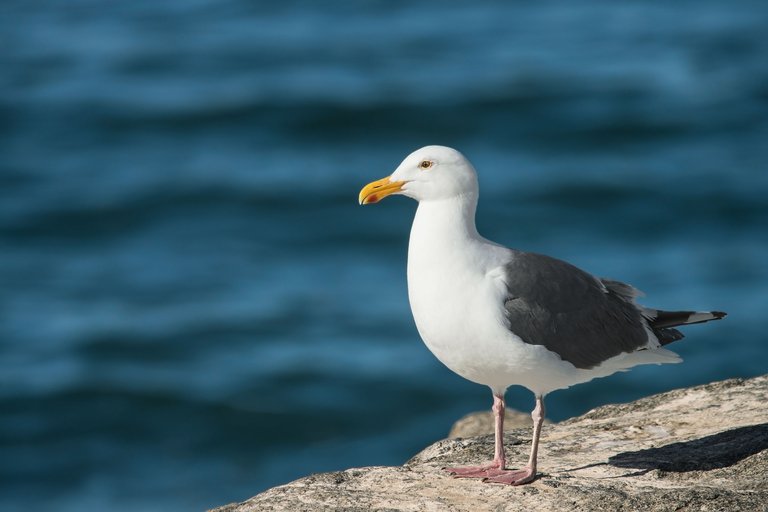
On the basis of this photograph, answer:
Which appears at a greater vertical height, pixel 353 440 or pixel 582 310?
pixel 353 440

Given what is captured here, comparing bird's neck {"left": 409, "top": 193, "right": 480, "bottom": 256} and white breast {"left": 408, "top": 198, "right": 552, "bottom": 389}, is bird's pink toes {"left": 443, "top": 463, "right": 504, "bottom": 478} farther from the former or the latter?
bird's neck {"left": 409, "top": 193, "right": 480, "bottom": 256}

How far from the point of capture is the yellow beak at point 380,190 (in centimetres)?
781

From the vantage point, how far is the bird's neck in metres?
7.56

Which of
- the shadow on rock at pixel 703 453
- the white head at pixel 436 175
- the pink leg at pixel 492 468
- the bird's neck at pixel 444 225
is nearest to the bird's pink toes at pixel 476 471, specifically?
the pink leg at pixel 492 468

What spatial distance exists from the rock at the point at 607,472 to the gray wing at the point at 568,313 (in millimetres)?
722

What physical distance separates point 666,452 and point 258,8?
30.4 m

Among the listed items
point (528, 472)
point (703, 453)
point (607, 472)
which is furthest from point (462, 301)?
point (703, 453)

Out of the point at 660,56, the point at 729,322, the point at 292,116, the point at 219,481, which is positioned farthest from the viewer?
the point at 660,56

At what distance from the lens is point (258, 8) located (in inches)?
1446

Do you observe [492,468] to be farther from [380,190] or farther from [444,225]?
[380,190]

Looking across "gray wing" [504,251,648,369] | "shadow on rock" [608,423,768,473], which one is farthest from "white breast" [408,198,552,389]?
"shadow on rock" [608,423,768,473]

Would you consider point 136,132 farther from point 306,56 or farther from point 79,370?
point 79,370

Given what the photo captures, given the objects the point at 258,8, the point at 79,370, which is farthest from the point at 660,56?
the point at 79,370

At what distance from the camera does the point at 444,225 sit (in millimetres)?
7598
